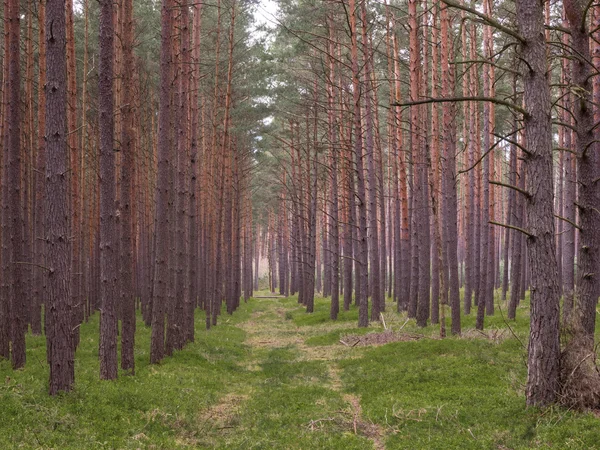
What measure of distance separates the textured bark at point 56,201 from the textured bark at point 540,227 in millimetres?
6510

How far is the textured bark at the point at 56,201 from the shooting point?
7414 millimetres

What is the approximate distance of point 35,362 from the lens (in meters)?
11.0

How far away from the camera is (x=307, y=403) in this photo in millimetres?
8875

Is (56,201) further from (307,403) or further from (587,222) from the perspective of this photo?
(587,222)

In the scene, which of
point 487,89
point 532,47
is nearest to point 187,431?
point 532,47

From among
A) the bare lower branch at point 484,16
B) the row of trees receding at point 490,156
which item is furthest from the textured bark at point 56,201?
the bare lower branch at point 484,16

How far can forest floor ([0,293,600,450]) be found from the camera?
6488 mm

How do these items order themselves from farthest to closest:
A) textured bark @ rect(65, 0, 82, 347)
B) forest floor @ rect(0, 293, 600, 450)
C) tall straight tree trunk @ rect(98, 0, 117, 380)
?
1. textured bark @ rect(65, 0, 82, 347)
2. tall straight tree trunk @ rect(98, 0, 117, 380)
3. forest floor @ rect(0, 293, 600, 450)

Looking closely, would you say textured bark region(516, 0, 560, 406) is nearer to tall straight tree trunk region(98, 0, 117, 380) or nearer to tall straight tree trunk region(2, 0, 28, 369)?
tall straight tree trunk region(98, 0, 117, 380)

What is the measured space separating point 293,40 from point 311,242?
10.1 m

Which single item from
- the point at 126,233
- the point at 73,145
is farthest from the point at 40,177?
the point at 126,233

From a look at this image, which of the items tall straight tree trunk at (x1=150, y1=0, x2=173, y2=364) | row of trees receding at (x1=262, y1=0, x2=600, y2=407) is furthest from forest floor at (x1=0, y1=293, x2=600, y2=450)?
row of trees receding at (x1=262, y1=0, x2=600, y2=407)

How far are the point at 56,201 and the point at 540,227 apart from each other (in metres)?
6.76

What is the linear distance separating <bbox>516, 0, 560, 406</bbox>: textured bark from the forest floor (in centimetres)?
52
